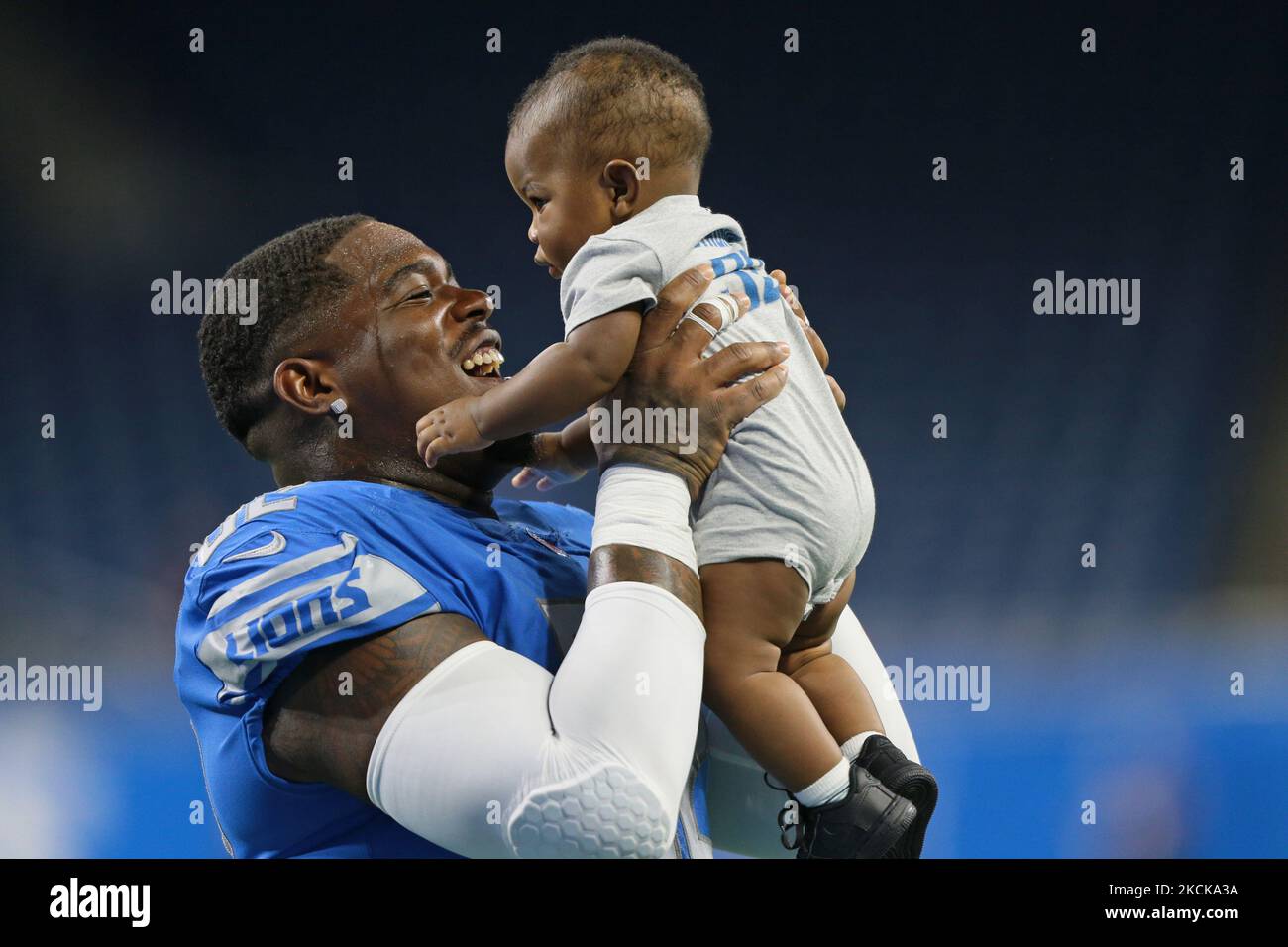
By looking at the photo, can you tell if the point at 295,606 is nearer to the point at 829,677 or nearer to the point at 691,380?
the point at 691,380

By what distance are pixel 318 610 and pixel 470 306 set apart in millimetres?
503

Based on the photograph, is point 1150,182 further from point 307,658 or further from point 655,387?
point 307,658

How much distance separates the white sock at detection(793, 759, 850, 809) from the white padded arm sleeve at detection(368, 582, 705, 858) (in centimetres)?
22

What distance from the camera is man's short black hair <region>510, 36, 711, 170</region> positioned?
1.27 m

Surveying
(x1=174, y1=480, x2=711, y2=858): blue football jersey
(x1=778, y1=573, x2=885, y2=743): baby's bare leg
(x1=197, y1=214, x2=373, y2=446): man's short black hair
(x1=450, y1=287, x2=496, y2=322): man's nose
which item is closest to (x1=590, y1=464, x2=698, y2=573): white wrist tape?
(x1=174, y1=480, x2=711, y2=858): blue football jersey

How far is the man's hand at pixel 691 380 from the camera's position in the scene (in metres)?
1.15

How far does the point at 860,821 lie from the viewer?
3.82 feet

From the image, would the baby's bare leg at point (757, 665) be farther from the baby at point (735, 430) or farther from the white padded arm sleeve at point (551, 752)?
the white padded arm sleeve at point (551, 752)

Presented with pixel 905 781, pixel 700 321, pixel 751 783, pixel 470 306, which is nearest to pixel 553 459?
pixel 470 306

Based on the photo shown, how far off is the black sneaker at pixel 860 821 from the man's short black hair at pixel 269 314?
83cm

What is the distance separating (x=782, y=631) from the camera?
1.18 m

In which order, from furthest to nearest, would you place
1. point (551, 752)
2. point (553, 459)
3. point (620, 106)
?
point (553, 459) → point (620, 106) → point (551, 752)

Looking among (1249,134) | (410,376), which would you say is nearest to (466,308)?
(410,376)
